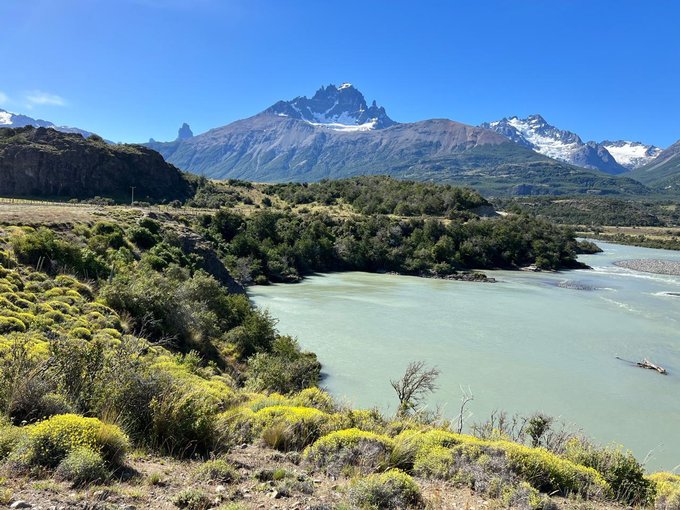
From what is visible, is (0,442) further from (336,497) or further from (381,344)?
(381,344)

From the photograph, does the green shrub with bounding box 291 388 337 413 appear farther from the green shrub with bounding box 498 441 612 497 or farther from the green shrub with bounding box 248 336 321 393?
the green shrub with bounding box 498 441 612 497

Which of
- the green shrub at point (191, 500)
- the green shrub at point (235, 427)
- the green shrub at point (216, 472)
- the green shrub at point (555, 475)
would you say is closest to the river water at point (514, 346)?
the green shrub at point (555, 475)

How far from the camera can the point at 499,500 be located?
6.16 metres

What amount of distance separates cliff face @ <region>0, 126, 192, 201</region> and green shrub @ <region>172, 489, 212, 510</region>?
83012mm

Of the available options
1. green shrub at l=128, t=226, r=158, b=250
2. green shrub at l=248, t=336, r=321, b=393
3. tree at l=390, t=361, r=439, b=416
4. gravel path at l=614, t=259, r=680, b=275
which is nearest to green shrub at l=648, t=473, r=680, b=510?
tree at l=390, t=361, r=439, b=416

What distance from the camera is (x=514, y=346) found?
29.2m

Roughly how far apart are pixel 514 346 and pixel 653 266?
62398 millimetres

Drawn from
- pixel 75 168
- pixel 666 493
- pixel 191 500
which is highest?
pixel 75 168

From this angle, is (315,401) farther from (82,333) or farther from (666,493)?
(666,493)

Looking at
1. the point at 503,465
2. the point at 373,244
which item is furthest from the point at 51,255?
the point at 373,244

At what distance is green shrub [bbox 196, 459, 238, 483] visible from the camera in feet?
19.2

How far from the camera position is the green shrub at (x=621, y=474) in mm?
7340

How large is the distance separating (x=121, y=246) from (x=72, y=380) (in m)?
25.3

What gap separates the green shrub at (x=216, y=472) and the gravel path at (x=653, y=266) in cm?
8178
